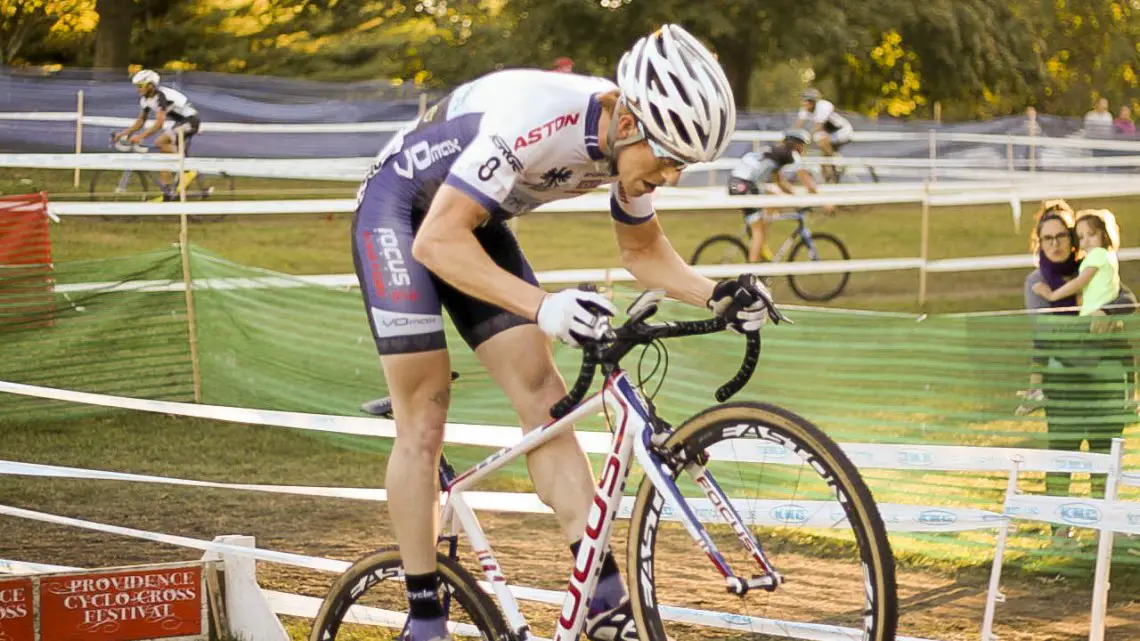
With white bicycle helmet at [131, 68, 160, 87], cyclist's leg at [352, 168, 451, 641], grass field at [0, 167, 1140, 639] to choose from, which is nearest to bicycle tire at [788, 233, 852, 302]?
grass field at [0, 167, 1140, 639]

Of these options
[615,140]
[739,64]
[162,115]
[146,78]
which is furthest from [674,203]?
[739,64]

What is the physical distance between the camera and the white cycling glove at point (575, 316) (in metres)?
3.44

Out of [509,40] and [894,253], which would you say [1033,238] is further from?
[509,40]

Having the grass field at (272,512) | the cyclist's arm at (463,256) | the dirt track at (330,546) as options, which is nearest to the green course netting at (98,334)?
the grass field at (272,512)

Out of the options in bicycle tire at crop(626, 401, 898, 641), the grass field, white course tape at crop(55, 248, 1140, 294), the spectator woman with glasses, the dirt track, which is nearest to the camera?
bicycle tire at crop(626, 401, 898, 641)

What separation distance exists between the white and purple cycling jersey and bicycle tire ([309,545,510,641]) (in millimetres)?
643

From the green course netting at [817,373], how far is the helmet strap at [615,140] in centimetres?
338

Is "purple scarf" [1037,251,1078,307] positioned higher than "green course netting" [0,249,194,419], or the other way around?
"purple scarf" [1037,251,1078,307]

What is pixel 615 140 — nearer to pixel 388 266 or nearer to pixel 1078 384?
pixel 388 266

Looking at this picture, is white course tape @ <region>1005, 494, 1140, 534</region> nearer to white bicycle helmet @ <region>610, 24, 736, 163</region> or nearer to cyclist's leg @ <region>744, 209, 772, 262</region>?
white bicycle helmet @ <region>610, 24, 736, 163</region>

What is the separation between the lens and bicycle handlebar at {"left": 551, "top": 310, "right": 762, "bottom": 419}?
349cm

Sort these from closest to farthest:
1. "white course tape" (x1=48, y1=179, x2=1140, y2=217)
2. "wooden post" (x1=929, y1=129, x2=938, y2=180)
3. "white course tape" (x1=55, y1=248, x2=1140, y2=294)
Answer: "white course tape" (x1=55, y1=248, x2=1140, y2=294) < "white course tape" (x1=48, y1=179, x2=1140, y2=217) < "wooden post" (x1=929, y1=129, x2=938, y2=180)

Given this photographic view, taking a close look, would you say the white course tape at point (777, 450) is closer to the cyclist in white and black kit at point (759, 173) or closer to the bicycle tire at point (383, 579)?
the bicycle tire at point (383, 579)

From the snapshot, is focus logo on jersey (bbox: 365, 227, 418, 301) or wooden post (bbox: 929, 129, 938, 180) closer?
focus logo on jersey (bbox: 365, 227, 418, 301)
